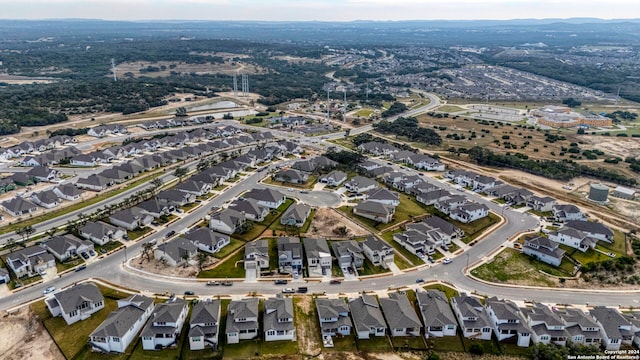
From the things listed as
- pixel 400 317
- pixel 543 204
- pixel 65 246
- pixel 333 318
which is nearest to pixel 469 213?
pixel 543 204

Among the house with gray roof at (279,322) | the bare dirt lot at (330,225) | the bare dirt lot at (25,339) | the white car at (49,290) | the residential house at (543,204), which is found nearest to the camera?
the bare dirt lot at (25,339)

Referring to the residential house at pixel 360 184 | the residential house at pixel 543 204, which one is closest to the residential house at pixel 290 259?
the residential house at pixel 360 184

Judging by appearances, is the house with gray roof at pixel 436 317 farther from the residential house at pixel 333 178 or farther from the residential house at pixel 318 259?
the residential house at pixel 333 178

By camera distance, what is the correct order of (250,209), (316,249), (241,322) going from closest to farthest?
1. (241,322)
2. (316,249)
3. (250,209)

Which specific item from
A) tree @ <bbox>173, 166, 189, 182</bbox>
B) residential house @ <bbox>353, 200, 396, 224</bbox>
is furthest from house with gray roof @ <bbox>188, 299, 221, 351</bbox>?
tree @ <bbox>173, 166, 189, 182</bbox>

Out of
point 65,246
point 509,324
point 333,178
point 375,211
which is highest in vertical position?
point 333,178

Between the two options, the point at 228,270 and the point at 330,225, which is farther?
the point at 330,225

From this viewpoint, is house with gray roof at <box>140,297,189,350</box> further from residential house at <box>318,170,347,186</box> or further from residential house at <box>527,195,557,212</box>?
residential house at <box>527,195,557,212</box>

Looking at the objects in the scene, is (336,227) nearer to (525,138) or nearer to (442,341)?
(442,341)

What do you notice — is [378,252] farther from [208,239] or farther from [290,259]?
[208,239]
